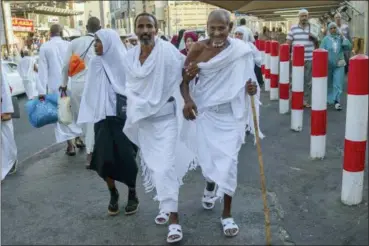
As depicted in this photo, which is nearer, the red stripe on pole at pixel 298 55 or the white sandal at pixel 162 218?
the white sandal at pixel 162 218

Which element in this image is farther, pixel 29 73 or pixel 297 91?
pixel 29 73

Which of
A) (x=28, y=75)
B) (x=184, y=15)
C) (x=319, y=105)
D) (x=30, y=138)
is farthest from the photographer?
(x=184, y=15)

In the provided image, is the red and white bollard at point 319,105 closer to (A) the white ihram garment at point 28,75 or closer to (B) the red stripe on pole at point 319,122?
(B) the red stripe on pole at point 319,122

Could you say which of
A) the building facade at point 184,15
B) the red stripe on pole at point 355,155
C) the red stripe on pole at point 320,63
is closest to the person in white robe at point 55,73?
the red stripe on pole at point 320,63

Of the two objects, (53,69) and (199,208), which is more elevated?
(53,69)

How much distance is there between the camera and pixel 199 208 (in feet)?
14.2

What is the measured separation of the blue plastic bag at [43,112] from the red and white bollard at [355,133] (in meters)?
3.74

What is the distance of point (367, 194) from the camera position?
4.33 meters

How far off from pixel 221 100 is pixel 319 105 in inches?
85.3

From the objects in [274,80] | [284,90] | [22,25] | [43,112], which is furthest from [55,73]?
[22,25]

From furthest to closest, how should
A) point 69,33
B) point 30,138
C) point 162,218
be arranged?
point 69,33 < point 30,138 < point 162,218

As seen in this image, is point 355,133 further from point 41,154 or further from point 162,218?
point 41,154

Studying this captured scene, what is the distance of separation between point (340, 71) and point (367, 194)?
17.0 ft

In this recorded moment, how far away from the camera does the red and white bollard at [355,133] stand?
3.98 metres
